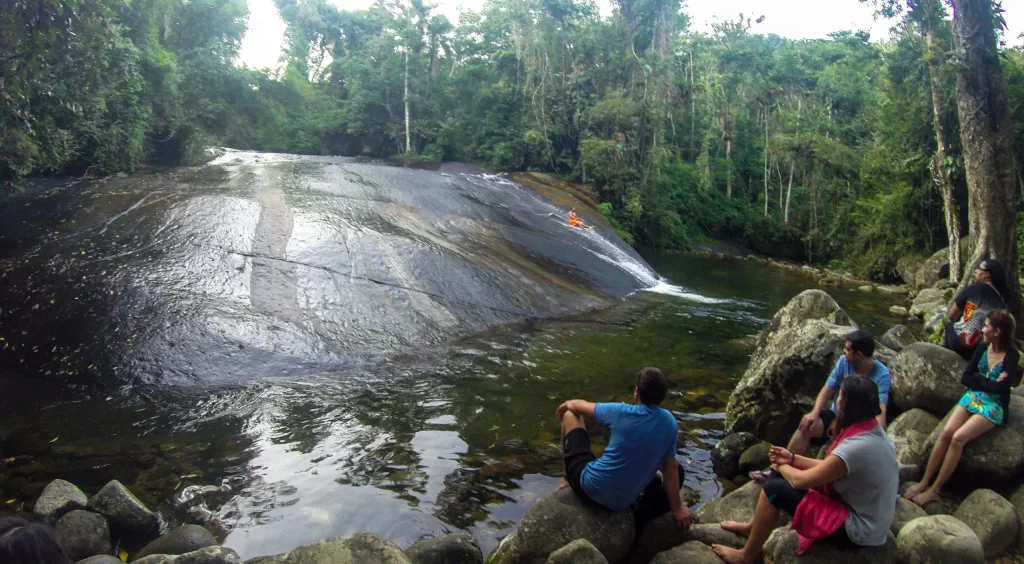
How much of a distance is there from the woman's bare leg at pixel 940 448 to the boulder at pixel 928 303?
13.5 meters

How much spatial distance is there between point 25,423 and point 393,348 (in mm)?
5088

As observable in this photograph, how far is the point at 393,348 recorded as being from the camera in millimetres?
11000

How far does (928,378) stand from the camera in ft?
21.7

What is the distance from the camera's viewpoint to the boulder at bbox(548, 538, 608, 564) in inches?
172

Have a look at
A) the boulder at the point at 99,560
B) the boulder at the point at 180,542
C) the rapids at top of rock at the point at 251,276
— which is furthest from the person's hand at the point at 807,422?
the rapids at top of rock at the point at 251,276

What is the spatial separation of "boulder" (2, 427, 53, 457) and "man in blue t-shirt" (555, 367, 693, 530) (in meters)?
6.02

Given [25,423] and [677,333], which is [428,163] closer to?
[677,333]

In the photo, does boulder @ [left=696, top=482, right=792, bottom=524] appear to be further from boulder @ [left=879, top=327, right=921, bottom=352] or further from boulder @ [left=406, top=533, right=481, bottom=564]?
boulder @ [left=879, top=327, right=921, bottom=352]

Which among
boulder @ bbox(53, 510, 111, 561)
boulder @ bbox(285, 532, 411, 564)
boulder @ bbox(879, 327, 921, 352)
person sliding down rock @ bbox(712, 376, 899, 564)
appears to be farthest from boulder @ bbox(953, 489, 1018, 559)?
boulder @ bbox(53, 510, 111, 561)

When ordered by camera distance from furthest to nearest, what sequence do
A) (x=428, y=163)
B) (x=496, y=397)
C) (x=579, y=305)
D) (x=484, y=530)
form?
(x=428, y=163) < (x=579, y=305) < (x=496, y=397) < (x=484, y=530)

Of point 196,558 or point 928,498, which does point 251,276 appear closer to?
point 196,558

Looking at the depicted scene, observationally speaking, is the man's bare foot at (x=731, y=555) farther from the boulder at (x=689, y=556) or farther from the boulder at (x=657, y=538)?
the boulder at (x=657, y=538)

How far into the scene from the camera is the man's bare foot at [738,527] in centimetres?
514

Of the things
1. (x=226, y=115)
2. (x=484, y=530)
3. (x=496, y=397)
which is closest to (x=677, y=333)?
(x=496, y=397)
